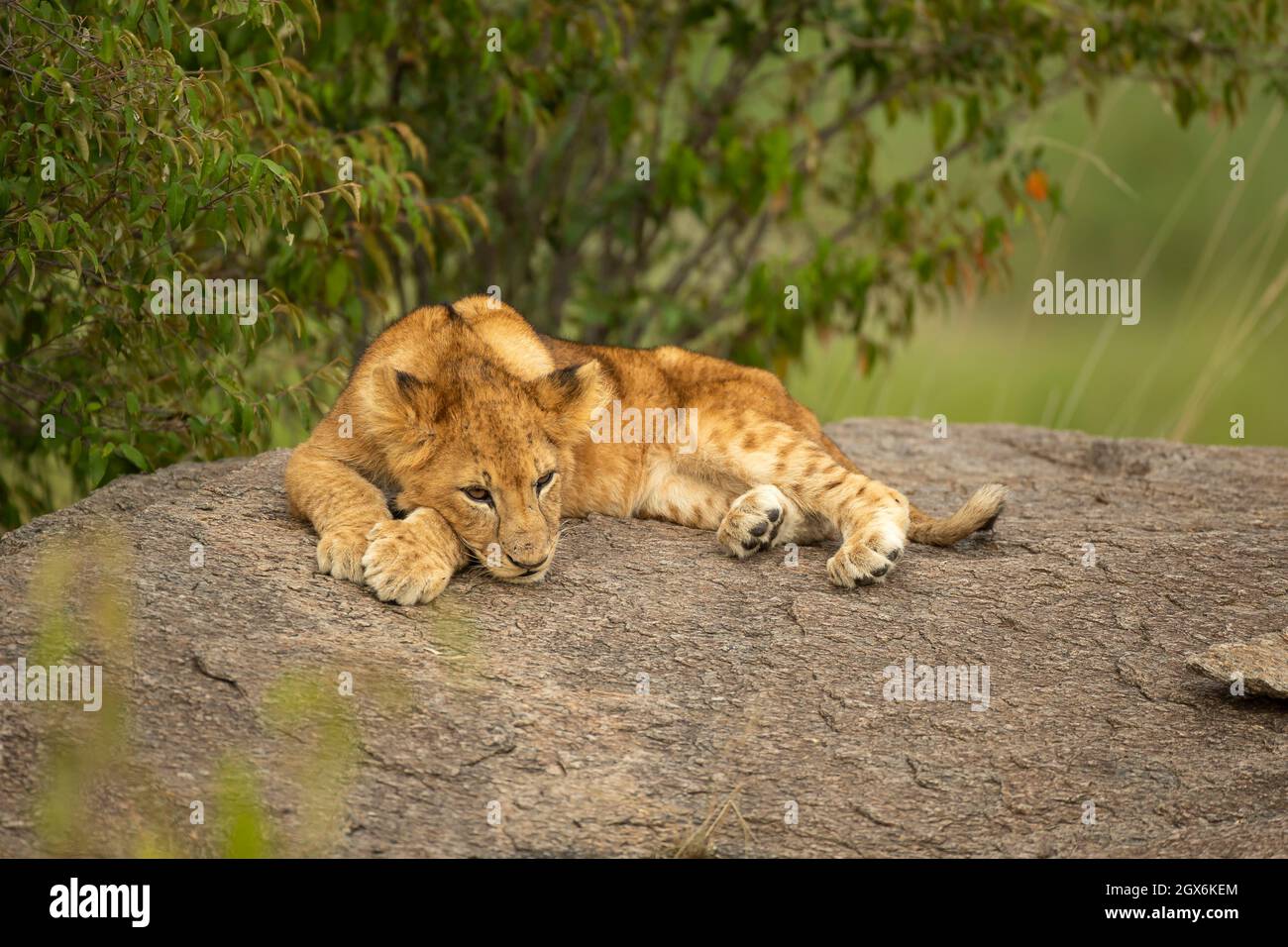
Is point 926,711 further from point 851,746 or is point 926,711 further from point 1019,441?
point 1019,441

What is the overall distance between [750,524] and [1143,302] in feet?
22.2

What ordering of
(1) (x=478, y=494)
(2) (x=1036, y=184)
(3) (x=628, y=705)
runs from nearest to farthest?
(3) (x=628, y=705) < (1) (x=478, y=494) < (2) (x=1036, y=184)

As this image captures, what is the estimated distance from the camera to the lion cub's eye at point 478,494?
4.60 meters

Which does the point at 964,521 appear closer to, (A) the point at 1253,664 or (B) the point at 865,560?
(B) the point at 865,560

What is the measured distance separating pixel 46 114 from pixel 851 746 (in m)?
3.21

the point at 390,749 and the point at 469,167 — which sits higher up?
the point at 469,167

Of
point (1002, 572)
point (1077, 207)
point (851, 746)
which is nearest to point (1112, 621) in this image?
point (1002, 572)

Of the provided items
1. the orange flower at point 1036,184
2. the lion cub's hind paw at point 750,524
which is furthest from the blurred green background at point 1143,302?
the lion cub's hind paw at point 750,524

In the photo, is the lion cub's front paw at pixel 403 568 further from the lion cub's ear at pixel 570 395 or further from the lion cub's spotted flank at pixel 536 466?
the lion cub's ear at pixel 570 395

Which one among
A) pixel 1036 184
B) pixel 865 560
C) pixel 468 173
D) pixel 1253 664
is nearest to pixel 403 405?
pixel 865 560

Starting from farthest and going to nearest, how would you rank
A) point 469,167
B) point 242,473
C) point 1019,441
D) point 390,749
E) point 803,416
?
point 469,167
point 1019,441
point 803,416
point 242,473
point 390,749

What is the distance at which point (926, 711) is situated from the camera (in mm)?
4055

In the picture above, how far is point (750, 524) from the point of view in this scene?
5.00 m
